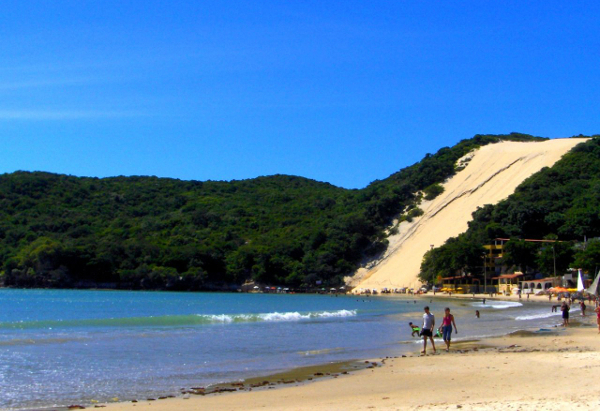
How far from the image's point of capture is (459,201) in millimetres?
112688

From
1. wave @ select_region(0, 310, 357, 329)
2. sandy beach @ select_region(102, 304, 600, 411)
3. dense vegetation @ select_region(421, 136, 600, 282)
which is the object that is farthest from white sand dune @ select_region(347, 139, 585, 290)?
sandy beach @ select_region(102, 304, 600, 411)

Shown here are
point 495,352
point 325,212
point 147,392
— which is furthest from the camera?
point 325,212

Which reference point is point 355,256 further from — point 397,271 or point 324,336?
point 324,336

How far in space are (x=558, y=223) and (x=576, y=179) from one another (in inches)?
668

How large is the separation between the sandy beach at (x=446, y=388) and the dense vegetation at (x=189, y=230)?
276 ft

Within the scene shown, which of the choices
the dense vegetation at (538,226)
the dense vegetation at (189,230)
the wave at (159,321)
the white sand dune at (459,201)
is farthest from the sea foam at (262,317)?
the dense vegetation at (189,230)

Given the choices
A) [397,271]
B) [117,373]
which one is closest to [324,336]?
[117,373]

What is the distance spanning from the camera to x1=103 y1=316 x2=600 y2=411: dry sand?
10023mm

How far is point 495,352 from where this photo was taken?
17656 millimetres

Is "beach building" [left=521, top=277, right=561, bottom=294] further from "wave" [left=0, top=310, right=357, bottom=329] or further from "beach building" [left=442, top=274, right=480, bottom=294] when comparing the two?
"wave" [left=0, top=310, right=357, bottom=329]

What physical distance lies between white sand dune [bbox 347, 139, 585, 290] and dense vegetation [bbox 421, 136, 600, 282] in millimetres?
7377

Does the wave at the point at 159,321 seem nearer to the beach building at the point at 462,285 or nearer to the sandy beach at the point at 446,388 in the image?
the sandy beach at the point at 446,388

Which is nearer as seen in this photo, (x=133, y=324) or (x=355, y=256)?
(x=133, y=324)

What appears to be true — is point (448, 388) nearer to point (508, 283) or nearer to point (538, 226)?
point (508, 283)
